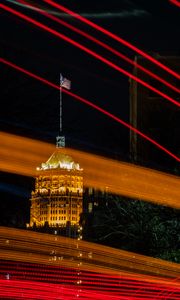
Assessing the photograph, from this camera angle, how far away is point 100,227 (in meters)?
23.8

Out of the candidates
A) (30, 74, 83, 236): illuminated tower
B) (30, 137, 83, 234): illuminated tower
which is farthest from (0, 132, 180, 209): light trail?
(30, 137, 83, 234): illuminated tower

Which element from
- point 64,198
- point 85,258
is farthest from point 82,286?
point 64,198

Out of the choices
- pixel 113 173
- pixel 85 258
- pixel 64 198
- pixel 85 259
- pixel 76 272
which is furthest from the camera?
pixel 64 198

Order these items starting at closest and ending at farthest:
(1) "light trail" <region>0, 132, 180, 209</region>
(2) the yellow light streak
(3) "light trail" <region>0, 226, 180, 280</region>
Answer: (1) "light trail" <region>0, 132, 180, 209</region>, (2) the yellow light streak, (3) "light trail" <region>0, 226, 180, 280</region>

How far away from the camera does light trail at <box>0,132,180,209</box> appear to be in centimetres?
1455

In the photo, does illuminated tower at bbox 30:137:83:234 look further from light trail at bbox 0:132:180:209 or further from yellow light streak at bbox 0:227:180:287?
yellow light streak at bbox 0:227:180:287

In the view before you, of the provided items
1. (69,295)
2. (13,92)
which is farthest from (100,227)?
(13,92)

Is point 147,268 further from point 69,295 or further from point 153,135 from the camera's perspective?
point 153,135

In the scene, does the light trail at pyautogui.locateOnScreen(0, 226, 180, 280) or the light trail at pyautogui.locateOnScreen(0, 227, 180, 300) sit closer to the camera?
the light trail at pyautogui.locateOnScreen(0, 227, 180, 300)

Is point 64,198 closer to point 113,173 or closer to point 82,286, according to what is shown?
point 113,173

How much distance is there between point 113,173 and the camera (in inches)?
945

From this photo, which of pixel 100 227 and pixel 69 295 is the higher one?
pixel 100 227

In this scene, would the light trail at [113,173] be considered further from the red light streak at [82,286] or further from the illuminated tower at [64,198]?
the illuminated tower at [64,198]

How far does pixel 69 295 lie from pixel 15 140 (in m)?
3.14
